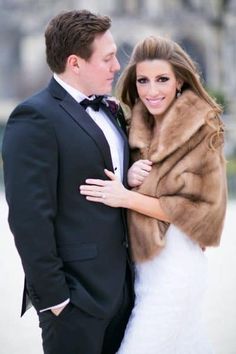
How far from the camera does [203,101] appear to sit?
2.98 metres

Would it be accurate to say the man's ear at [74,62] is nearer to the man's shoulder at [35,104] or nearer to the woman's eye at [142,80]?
the man's shoulder at [35,104]

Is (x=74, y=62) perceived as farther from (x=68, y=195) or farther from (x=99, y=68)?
(x=68, y=195)

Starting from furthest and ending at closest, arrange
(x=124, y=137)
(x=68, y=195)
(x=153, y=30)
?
(x=153, y=30) → (x=124, y=137) → (x=68, y=195)

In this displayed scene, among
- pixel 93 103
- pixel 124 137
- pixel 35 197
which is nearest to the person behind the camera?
pixel 35 197

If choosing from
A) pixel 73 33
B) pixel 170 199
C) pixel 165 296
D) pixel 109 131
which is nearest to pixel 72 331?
pixel 165 296

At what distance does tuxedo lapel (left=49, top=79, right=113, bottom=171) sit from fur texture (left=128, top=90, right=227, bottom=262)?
0.25 meters

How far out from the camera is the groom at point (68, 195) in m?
2.58

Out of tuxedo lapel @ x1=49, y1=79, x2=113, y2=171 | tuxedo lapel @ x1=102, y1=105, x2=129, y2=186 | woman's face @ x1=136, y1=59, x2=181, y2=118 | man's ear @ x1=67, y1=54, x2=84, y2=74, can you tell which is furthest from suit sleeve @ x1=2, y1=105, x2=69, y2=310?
woman's face @ x1=136, y1=59, x2=181, y2=118

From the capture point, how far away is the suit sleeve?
8.41 ft

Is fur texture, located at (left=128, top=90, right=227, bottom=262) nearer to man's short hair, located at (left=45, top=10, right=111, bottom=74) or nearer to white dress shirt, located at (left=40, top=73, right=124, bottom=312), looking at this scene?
white dress shirt, located at (left=40, top=73, right=124, bottom=312)

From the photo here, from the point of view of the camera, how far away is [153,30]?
33750 mm

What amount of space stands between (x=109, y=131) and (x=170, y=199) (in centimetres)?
38

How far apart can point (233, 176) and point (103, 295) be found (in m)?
12.3

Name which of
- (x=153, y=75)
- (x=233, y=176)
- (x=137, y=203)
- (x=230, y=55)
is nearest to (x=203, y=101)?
(x=153, y=75)
